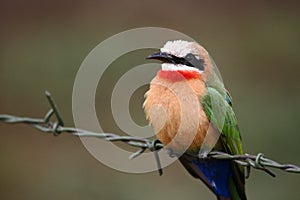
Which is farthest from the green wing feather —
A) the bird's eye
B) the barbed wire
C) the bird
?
the barbed wire

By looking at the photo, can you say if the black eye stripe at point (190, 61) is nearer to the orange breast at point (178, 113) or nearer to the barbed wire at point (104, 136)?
the orange breast at point (178, 113)

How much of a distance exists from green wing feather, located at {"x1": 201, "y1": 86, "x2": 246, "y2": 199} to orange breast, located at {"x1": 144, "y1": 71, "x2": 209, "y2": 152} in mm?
26

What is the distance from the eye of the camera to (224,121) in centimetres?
274

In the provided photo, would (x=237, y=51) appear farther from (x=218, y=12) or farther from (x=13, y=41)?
(x=13, y=41)

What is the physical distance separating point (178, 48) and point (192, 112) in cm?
27

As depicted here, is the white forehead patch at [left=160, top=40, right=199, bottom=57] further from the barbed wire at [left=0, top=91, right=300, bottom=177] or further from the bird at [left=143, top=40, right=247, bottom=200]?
the barbed wire at [left=0, top=91, right=300, bottom=177]

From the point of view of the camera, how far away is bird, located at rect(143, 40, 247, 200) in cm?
270

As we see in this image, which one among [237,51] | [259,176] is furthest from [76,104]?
[237,51]

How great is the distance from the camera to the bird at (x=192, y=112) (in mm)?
2695

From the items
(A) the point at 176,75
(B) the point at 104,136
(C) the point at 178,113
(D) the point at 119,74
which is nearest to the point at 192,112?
(C) the point at 178,113

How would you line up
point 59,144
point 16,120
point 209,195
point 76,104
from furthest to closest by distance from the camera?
point 59,144
point 209,195
point 76,104
point 16,120

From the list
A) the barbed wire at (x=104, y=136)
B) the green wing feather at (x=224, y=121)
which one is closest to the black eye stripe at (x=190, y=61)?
the green wing feather at (x=224, y=121)

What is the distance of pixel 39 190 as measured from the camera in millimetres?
4969

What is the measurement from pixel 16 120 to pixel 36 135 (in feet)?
9.87
